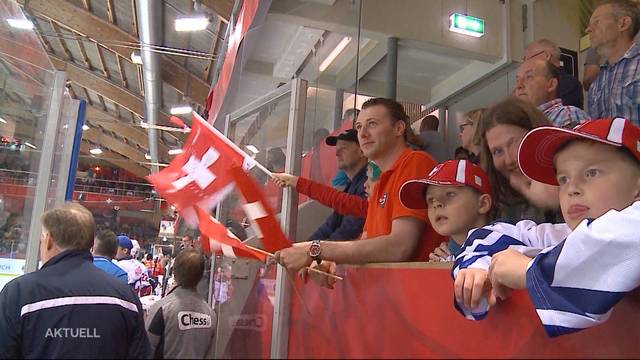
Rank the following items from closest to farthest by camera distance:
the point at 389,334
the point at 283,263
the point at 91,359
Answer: the point at 389,334, the point at 91,359, the point at 283,263

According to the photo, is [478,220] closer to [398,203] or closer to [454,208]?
[454,208]

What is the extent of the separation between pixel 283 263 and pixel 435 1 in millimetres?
4419

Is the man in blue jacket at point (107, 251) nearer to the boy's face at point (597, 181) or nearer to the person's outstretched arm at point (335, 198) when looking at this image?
the person's outstretched arm at point (335, 198)

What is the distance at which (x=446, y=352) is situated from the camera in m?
0.49

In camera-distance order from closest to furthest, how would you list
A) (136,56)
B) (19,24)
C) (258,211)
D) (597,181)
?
(597,181) → (258,211) → (19,24) → (136,56)

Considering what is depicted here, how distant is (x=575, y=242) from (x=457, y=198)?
77 centimetres

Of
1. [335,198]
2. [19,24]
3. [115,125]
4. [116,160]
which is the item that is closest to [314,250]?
[335,198]

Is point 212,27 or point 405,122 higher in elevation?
point 212,27

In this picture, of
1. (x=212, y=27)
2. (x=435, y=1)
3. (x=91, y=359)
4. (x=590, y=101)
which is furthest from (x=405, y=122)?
(x=212, y=27)

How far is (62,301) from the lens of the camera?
1423 mm

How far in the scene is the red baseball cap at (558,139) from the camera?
792mm

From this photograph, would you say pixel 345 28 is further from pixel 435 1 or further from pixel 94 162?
pixel 94 162

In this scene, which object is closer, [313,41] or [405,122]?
[405,122]

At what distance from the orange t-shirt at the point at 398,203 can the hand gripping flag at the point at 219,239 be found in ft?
2.51
